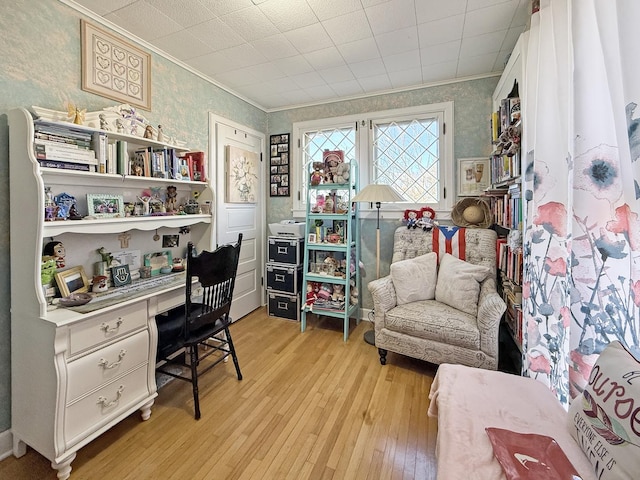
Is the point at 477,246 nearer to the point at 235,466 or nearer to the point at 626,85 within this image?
the point at 626,85

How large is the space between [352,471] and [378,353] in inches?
46.8

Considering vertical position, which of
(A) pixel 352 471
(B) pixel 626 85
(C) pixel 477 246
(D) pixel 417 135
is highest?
(D) pixel 417 135

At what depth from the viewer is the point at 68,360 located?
4.57ft

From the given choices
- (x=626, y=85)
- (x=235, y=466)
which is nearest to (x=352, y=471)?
(x=235, y=466)

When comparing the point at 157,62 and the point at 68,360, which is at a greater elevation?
the point at 157,62

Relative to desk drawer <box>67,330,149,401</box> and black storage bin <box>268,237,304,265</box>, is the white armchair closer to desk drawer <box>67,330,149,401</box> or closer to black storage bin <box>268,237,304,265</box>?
black storage bin <box>268,237,304,265</box>

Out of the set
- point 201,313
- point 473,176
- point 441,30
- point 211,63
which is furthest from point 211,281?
point 473,176

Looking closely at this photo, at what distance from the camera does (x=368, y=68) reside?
8.70 feet

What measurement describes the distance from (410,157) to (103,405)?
317 centimetres

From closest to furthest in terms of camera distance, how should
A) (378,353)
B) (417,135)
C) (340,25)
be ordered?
(340,25), (378,353), (417,135)

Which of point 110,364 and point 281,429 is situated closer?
point 110,364

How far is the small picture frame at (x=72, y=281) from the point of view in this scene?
1636 millimetres

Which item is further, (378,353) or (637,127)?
(378,353)

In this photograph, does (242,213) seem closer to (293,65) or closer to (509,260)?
(293,65)
